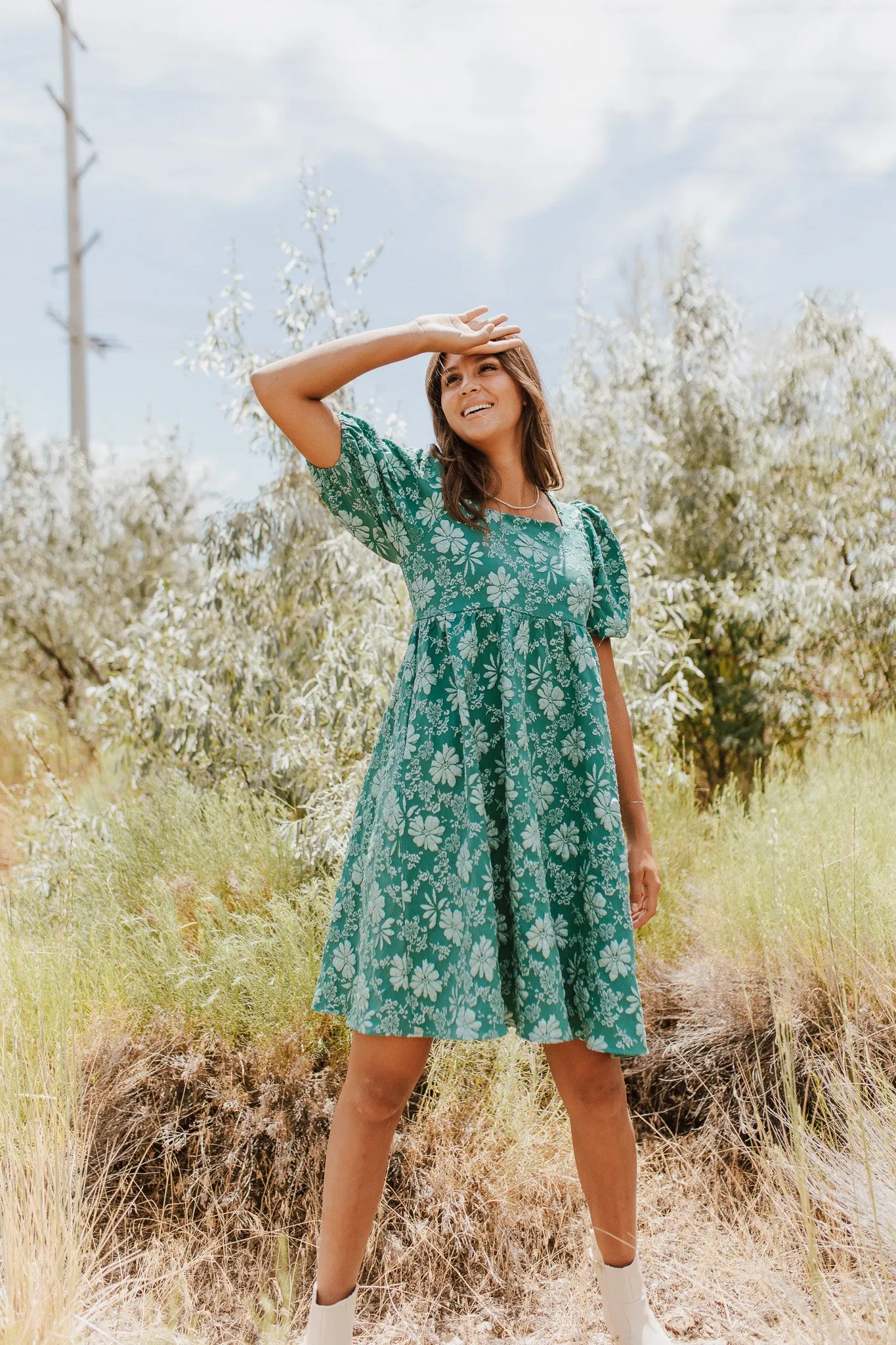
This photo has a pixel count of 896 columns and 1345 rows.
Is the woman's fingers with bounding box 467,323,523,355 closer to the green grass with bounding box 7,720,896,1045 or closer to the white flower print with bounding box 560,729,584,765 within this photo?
the white flower print with bounding box 560,729,584,765

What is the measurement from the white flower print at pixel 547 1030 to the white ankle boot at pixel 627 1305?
52cm

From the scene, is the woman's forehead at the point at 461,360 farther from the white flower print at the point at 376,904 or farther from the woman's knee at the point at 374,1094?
the woman's knee at the point at 374,1094

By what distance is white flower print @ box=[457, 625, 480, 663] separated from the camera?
67.9 inches

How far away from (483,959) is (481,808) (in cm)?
25

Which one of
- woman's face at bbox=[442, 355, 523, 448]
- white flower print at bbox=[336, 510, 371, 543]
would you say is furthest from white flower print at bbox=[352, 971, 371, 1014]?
woman's face at bbox=[442, 355, 523, 448]

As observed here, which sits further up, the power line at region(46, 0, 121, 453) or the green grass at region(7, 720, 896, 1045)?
the power line at region(46, 0, 121, 453)

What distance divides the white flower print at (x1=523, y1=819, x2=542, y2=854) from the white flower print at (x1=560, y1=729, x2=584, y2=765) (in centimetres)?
17

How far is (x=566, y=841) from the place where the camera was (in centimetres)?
179

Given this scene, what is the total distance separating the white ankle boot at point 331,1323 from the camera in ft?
5.60

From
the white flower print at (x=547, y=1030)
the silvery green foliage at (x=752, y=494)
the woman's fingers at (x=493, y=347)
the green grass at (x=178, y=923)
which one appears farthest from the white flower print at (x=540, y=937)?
the silvery green foliage at (x=752, y=494)

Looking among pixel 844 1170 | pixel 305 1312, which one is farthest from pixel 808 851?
pixel 305 1312

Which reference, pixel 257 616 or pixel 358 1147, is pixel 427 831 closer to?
pixel 358 1147

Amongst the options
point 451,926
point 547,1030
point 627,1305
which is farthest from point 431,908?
point 627,1305

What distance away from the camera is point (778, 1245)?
7.27ft
